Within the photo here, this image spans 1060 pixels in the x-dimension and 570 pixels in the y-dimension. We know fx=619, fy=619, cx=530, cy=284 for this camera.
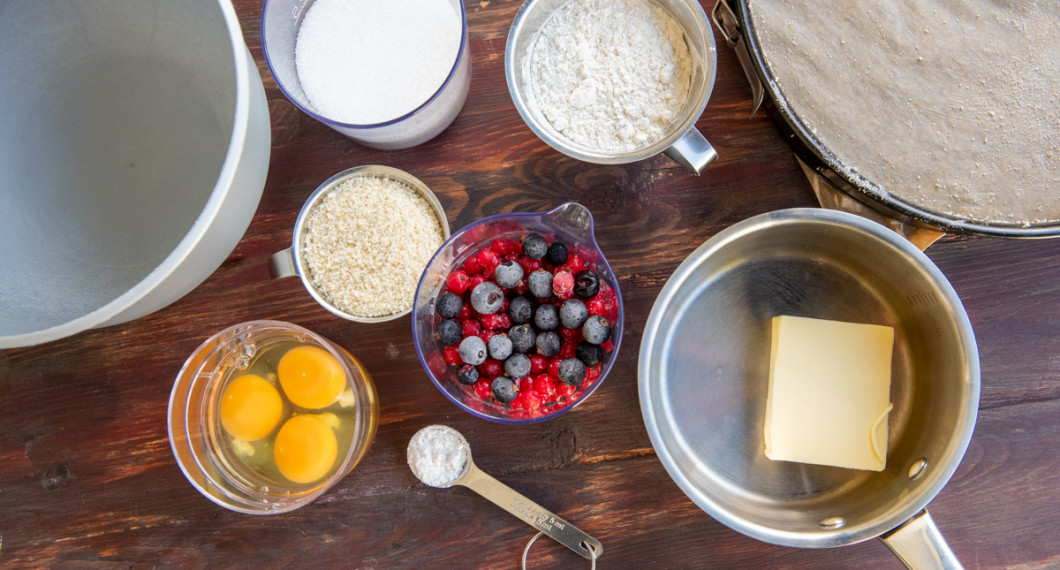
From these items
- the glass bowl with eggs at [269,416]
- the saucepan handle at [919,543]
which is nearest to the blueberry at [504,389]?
the glass bowl with eggs at [269,416]

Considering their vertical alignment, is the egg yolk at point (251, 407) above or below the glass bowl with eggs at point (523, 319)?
below

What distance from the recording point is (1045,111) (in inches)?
36.5

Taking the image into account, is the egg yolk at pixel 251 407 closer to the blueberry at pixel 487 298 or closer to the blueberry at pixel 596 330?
the blueberry at pixel 487 298

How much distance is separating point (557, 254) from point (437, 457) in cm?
36

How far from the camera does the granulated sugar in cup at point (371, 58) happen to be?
920mm

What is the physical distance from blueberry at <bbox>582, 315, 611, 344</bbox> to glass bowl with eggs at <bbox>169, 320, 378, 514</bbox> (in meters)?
0.36

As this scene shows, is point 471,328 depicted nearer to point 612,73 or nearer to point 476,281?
point 476,281

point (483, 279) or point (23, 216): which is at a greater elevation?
point (23, 216)

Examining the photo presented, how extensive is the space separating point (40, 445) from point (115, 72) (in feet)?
2.02

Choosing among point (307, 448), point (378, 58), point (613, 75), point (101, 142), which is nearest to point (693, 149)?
point (613, 75)

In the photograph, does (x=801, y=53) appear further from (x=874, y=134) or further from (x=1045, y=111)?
(x=1045, y=111)

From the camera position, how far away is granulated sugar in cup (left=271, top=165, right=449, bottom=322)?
92 cm

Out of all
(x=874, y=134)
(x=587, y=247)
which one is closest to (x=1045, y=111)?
(x=874, y=134)

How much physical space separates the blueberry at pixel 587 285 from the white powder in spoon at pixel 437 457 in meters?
0.30
